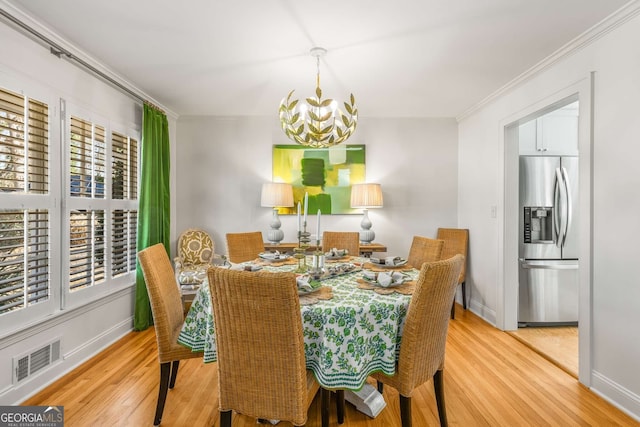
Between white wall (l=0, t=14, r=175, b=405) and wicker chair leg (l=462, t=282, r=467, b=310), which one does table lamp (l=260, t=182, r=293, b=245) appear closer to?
white wall (l=0, t=14, r=175, b=405)

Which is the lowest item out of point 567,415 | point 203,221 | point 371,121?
point 567,415

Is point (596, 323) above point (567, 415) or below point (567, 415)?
above

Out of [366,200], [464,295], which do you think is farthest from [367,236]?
[464,295]

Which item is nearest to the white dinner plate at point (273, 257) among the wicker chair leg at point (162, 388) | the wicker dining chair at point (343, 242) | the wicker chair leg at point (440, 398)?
the wicker dining chair at point (343, 242)

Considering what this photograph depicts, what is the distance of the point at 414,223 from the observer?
14.8 ft

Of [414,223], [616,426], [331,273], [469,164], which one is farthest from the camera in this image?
[414,223]

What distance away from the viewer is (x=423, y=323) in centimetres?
158

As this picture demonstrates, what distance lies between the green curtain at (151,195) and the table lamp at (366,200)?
2.21 meters

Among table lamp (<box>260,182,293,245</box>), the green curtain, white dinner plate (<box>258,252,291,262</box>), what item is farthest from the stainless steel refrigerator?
the green curtain

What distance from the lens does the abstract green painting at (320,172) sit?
175 inches

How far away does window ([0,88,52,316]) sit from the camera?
2.05 metres

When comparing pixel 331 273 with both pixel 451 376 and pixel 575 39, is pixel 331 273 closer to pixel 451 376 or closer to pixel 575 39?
pixel 451 376

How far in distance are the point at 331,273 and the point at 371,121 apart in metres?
2.85

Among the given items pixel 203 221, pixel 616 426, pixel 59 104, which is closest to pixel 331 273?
pixel 616 426
